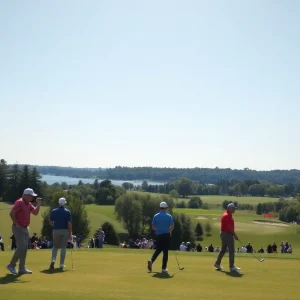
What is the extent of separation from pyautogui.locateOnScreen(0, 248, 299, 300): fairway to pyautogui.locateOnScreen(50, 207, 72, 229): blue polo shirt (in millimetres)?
1223

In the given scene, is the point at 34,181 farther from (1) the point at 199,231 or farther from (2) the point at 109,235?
(2) the point at 109,235

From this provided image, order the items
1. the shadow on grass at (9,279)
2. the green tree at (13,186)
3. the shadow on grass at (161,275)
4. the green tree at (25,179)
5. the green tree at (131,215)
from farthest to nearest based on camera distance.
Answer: the green tree at (13,186) < the green tree at (25,179) < the green tree at (131,215) < the shadow on grass at (161,275) < the shadow on grass at (9,279)

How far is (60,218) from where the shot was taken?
13.4 meters

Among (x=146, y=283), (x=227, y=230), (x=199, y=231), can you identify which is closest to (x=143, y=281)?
(x=146, y=283)

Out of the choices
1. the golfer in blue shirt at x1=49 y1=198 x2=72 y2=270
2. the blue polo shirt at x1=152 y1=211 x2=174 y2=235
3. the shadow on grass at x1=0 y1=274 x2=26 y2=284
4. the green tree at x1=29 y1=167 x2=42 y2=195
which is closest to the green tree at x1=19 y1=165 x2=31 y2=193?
the green tree at x1=29 y1=167 x2=42 y2=195

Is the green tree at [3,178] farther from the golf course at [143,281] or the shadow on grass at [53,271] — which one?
the shadow on grass at [53,271]

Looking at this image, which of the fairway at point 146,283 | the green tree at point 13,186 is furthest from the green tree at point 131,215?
the fairway at point 146,283

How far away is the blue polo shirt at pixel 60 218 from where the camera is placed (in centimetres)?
1334

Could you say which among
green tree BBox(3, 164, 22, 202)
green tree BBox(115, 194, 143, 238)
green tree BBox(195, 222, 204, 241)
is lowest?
green tree BBox(195, 222, 204, 241)

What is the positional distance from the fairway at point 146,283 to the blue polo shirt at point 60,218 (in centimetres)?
122

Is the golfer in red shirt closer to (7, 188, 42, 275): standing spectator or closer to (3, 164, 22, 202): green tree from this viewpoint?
(7, 188, 42, 275): standing spectator

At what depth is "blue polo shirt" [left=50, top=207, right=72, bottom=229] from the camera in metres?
13.3

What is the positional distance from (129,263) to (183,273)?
2830mm

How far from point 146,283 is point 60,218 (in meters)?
3.83
